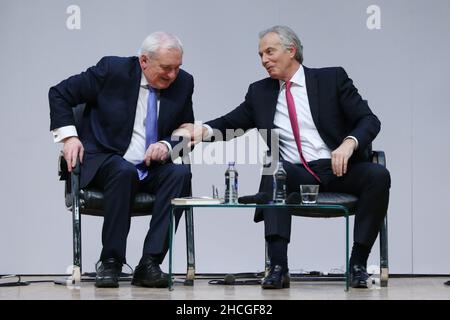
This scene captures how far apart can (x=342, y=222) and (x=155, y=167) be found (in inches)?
59.2

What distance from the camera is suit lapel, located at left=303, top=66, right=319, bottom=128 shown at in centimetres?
515

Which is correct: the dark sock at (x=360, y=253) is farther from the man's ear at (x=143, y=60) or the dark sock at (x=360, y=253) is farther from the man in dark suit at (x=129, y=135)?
the man's ear at (x=143, y=60)

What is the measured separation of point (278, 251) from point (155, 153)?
2.47 feet

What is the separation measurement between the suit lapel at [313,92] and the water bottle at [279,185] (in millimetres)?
455

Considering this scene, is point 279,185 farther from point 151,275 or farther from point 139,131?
point 139,131

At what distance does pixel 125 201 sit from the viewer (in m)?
4.82

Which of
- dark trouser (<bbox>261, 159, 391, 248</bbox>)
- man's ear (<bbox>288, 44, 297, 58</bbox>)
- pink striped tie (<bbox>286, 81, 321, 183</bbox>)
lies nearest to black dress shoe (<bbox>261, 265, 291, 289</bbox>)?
dark trouser (<bbox>261, 159, 391, 248</bbox>)

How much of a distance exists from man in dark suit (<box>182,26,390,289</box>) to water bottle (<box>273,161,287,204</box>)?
3.7 inches

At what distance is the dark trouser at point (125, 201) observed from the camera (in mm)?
4809

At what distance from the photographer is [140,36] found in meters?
6.13

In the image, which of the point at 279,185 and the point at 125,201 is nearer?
the point at 279,185

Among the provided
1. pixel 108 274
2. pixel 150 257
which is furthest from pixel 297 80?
pixel 108 274

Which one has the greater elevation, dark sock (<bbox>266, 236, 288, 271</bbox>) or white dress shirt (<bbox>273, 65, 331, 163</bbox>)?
white dress shirt (<bbox>273, 65, 331, 163</bbox>)

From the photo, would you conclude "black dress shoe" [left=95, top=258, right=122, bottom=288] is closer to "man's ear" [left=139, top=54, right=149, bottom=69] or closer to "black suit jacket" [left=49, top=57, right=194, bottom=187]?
"black suit jacket" [left=49, top=57, right=194, bottom=187]
